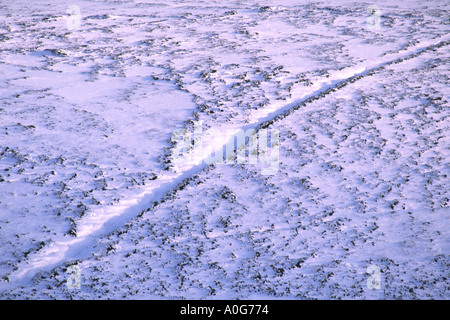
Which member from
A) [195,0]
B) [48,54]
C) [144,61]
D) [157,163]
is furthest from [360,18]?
[157,163]

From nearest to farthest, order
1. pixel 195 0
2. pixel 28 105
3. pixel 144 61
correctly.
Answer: pixel 28 105, pixel 144 61, pixel 195 0

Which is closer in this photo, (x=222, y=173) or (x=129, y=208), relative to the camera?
(x=129, y=208)

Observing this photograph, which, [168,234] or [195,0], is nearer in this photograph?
[168,234]

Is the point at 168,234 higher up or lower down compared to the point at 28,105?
lower down

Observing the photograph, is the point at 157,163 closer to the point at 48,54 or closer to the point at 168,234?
the point at 168,234
